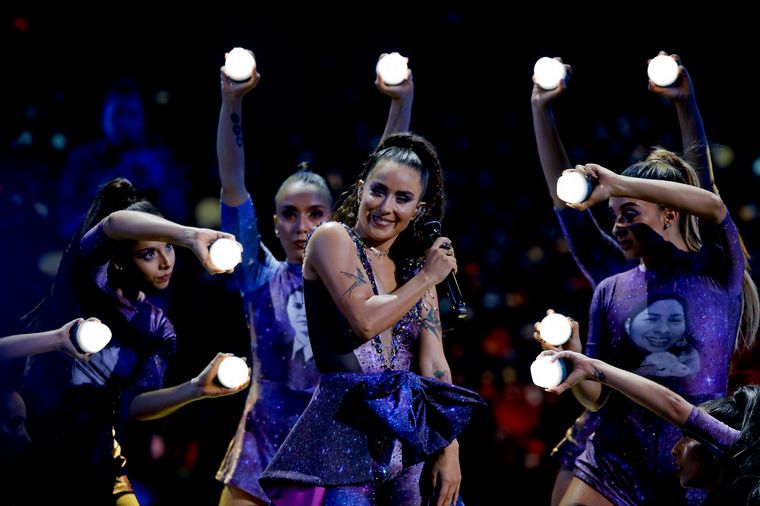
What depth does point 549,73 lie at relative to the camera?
2.64 metres

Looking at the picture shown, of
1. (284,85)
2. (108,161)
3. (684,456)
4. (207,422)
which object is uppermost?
(284,85)

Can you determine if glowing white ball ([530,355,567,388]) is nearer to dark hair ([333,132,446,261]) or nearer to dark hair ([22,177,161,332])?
dark hair ([333,132,446,261])

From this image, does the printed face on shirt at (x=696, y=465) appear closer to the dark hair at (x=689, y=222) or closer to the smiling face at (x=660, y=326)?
the smiling face at (x=660, y=326)

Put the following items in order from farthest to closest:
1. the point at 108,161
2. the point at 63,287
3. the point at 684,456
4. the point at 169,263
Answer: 1. the point at 108,161
2. the point at 169,263
3. the point at 63,287
4. the point at 684,456

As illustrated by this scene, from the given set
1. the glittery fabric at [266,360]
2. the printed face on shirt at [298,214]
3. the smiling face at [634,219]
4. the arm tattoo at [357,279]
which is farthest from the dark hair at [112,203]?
the smiling face at [634,219]

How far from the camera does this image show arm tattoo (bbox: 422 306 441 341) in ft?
6.96

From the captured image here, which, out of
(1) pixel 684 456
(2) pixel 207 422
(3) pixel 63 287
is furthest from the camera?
(2) pixel 207 422

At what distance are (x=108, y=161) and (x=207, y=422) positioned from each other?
1166 mm

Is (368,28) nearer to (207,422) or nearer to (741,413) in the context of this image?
(207,422)

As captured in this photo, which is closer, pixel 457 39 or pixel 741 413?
pixel 741 413

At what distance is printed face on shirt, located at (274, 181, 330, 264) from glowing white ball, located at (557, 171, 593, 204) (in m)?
0.98

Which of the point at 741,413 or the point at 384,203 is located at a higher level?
the point at 384,203

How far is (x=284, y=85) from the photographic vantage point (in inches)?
149

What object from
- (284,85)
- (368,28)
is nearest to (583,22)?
(368,28)
